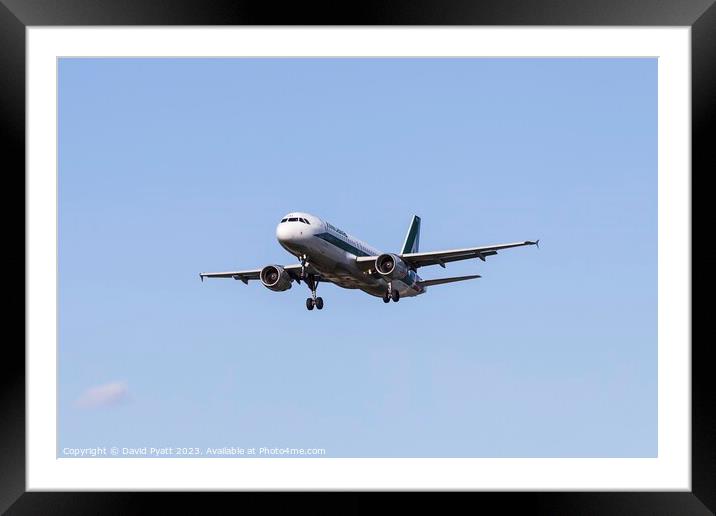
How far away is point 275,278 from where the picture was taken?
4038 centimetres

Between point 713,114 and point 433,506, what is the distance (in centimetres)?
763

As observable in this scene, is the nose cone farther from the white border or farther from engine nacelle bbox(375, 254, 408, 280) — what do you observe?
the white border

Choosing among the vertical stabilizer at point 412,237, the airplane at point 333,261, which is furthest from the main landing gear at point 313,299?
the vertical stabilizer at point 412,237

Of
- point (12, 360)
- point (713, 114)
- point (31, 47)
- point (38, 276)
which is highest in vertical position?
point (31, 47)

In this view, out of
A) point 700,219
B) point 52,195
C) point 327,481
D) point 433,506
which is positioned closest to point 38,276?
point 52,195

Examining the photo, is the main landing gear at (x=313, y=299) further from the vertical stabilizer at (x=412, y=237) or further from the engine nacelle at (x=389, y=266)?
the vertical stabilizer at (x=412, y=237)

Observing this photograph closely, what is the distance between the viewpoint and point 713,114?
693 inches

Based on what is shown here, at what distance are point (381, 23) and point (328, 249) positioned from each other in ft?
73.0

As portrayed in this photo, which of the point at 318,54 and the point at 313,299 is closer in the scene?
the point at 318,54

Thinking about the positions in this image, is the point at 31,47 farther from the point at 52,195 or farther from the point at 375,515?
the point at 375,515

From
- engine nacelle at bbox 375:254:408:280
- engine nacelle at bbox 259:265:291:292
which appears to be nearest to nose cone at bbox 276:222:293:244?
engine nacelle at bbox 259:265:291:292

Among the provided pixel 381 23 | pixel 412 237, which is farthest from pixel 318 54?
pixel 412 237

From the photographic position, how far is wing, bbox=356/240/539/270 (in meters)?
39.1

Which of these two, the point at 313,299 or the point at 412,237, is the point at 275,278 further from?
the point at 412,237
